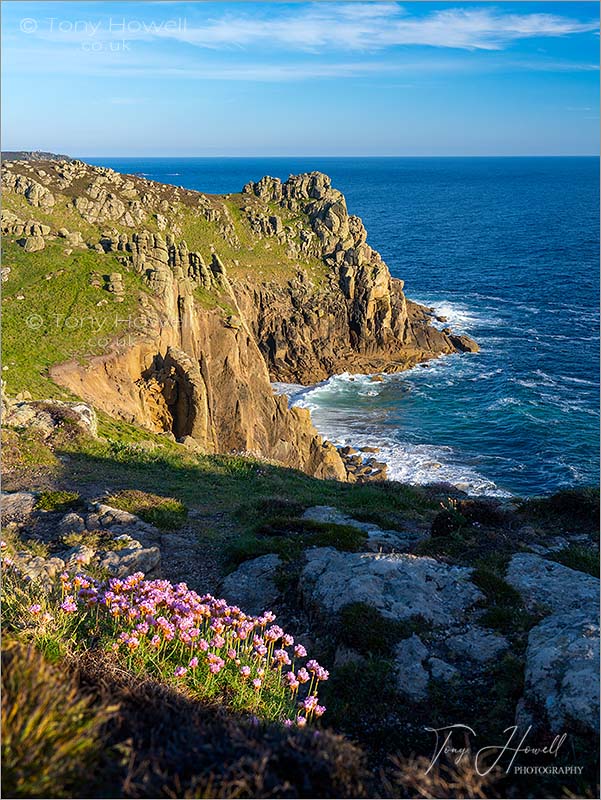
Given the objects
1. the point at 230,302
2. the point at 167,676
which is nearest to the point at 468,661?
the point at 167,676

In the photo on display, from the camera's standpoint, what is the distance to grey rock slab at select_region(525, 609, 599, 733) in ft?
22.4

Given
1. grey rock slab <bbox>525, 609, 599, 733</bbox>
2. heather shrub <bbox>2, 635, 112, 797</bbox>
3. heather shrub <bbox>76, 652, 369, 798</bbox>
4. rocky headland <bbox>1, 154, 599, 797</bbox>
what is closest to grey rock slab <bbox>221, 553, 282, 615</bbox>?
rocky headland <bbox>1, 154, 599, 797</bbox>

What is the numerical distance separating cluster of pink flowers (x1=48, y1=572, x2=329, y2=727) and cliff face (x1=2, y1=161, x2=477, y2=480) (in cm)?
2392

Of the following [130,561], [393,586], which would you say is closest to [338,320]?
[130,561]

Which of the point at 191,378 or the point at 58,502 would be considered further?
the point at 191,378

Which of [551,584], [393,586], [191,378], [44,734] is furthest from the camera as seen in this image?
[191,378]

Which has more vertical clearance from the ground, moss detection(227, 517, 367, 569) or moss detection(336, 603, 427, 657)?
moss detection(336, 603, 427, 657)

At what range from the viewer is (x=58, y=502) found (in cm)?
1525

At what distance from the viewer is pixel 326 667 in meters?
9.20

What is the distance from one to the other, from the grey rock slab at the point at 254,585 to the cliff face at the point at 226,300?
20.2m

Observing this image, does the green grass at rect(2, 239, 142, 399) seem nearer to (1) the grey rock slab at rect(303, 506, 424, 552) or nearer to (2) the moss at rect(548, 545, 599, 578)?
(1) the grey rock slab at rect(303, 506, 424, 552)

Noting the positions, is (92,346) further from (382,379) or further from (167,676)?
(382,379)

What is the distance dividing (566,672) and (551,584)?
4.09 meters
